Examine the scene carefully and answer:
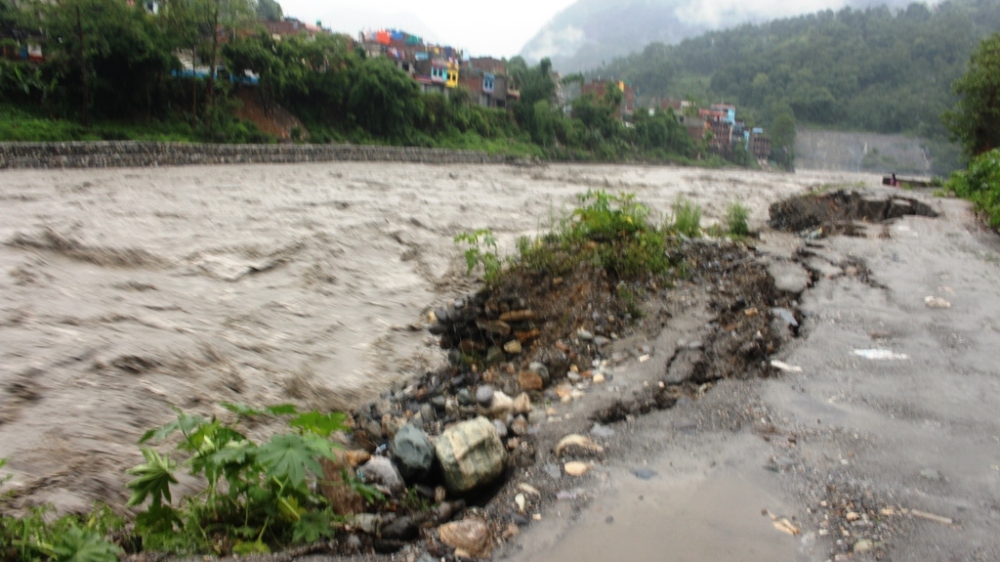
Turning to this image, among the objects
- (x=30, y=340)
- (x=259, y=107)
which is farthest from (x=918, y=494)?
(x=259, y=107)

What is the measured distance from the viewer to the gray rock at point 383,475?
8.70ft

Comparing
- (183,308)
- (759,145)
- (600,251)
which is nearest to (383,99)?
(600,251)

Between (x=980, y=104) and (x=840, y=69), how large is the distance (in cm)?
9797

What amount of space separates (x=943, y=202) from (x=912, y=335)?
30.8ft

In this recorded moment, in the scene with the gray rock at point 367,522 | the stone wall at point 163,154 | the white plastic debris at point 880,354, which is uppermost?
the stone wall at point 163,154

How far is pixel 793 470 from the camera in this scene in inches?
105

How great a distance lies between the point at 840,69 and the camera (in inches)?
4070

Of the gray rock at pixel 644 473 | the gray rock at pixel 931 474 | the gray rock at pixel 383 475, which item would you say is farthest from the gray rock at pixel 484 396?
the gray rock at pixel 931 474

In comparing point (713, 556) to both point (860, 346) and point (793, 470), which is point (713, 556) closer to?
point (793, 470)

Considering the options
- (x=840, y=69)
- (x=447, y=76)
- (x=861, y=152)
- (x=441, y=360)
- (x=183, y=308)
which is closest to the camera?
(x=441, y=360)

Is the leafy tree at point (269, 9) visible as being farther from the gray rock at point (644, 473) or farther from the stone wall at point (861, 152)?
the stone wall at point (861, 152)

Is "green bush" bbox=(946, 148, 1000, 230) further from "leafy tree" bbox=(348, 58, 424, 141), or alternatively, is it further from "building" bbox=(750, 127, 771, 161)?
"building" bbox=(750, 127, 771, 161)

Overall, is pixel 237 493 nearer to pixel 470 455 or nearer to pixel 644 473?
pixel 470 455

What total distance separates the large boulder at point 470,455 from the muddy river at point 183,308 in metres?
1.23
